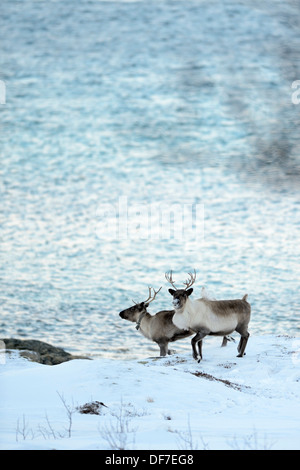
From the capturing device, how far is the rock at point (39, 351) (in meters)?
22.1

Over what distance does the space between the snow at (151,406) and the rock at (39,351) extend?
141 inches

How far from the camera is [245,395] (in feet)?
45.6

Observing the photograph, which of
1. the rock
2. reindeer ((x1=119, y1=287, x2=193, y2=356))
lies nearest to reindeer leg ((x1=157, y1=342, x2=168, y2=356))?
reindeer ((x1=119, y1=287, x2=193, y2=356))

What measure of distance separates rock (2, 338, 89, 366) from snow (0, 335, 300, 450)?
357 centimetres

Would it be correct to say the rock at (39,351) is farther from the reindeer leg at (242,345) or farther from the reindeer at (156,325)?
the reindeer leg at (242,345)

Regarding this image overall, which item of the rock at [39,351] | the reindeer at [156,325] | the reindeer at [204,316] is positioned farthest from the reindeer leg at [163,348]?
the rock at [39,351]

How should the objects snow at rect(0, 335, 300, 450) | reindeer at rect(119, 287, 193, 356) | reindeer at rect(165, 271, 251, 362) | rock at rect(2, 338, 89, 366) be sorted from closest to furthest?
snow at rect(0, 335, 300, 450) → reindeer at rect(165, 271, 251, 362) → reindeer at rect(119, 287, 193, 356) → rock at rect(2, 338, 89, 366)

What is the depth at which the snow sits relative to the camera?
9.23 m

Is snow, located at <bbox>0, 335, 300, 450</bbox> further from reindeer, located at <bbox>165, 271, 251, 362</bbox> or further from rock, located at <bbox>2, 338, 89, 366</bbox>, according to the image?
rock, located at <bbox>2, 338, 89, 366</bbox>

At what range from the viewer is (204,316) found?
18.6 metres

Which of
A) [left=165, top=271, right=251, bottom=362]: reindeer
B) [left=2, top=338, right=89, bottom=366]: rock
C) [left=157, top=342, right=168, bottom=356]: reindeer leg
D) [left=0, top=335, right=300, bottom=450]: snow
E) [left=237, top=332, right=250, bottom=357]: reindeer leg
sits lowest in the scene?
[left=2, top=338, right=89, bottom=366]: rock

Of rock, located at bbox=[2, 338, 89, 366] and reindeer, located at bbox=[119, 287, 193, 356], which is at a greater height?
reindeer, located at bbox=[119, 287, 193, 356]
